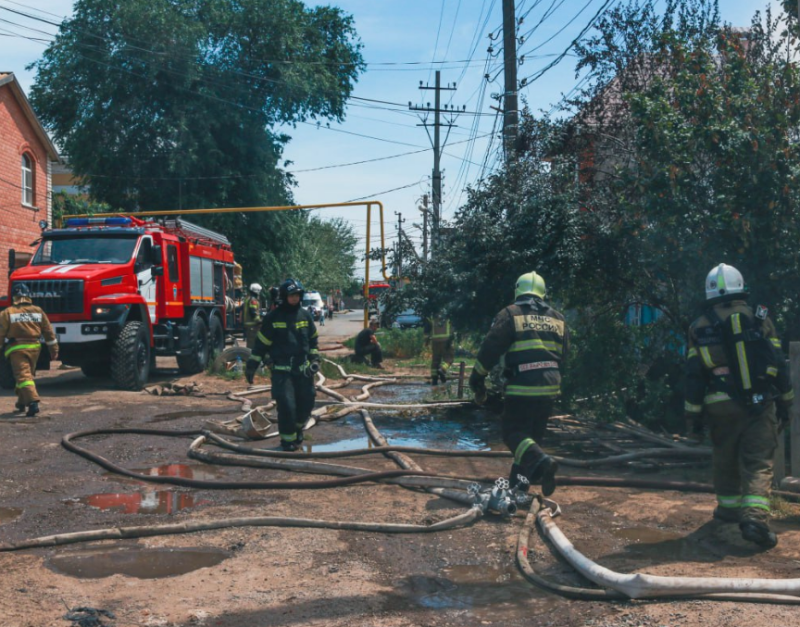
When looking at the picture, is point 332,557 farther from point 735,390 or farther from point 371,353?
point 371,353

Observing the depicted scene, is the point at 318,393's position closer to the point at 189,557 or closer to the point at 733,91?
the point at 733,91

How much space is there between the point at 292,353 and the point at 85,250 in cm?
745

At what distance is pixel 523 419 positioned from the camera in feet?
20.9

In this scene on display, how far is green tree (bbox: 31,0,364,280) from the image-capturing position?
96.9ft

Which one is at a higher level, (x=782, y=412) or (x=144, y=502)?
(x=782, y=412)

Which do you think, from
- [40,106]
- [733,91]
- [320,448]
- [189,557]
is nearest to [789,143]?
[733,91]

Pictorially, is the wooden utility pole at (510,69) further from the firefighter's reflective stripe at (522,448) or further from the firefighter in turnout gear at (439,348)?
the firefighter's reflective stripe at (522,448)

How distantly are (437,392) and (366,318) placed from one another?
6.76 meters

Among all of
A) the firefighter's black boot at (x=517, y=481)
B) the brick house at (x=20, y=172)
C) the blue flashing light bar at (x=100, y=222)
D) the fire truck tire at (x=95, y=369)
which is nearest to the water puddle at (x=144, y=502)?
the firefighter's black boot at (x=517, y=481)

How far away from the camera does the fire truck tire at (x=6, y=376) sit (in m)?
13.7

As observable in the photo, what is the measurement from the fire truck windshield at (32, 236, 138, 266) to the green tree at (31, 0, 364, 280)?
1518cm

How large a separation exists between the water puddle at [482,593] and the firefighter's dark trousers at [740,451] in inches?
62.8

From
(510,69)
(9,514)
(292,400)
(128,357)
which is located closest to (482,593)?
(9,514)

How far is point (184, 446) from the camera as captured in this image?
30.0 feet
